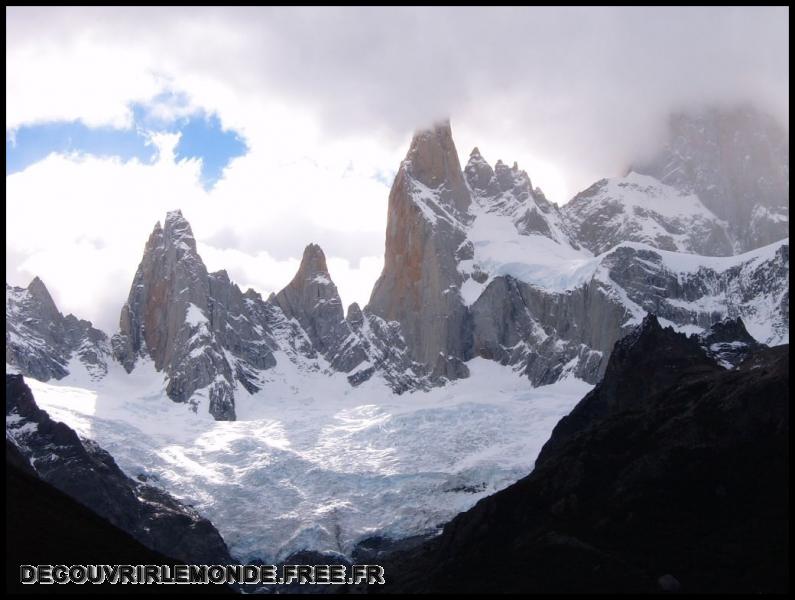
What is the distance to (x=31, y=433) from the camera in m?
174

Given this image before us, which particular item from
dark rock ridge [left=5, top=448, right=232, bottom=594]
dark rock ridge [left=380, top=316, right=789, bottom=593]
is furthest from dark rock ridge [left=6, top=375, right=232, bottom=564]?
dark rock ridge [left=5, top=448, right=232, bottom=594]

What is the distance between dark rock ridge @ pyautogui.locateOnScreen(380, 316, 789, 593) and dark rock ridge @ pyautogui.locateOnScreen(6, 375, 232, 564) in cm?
3025

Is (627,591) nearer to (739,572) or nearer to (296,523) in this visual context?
(739,572)

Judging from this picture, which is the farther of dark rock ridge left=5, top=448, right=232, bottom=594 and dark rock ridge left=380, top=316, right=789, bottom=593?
dark rock ridge left=380, top=316, right=789, bottom=593

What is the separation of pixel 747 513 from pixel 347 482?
79830mm

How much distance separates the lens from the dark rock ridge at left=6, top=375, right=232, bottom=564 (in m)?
170

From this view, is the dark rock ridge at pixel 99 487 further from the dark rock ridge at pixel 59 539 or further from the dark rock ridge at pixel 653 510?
the dark rock ridge at pixel 59 539

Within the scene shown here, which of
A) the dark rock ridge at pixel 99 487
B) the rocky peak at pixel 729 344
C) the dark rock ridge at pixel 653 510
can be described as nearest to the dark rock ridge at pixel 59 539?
the dark rock ridge at pixel 653 510

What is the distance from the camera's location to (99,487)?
6727 inches

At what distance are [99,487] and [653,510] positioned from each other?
75.3 metres

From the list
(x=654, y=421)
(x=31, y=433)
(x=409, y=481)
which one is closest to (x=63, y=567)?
(x=654, y=421)

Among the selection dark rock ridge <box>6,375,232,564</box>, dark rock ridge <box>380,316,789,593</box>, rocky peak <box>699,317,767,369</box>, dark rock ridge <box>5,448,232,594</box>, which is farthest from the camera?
rocky peak <box>699,317,767,369</box>

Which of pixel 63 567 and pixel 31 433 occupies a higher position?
pixel 31 433

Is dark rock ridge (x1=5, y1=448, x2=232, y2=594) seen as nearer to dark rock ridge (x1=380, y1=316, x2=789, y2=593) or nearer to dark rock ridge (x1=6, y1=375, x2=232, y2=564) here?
dark rock ridge (x1=380, y1=316, x2=789, y2=593)
